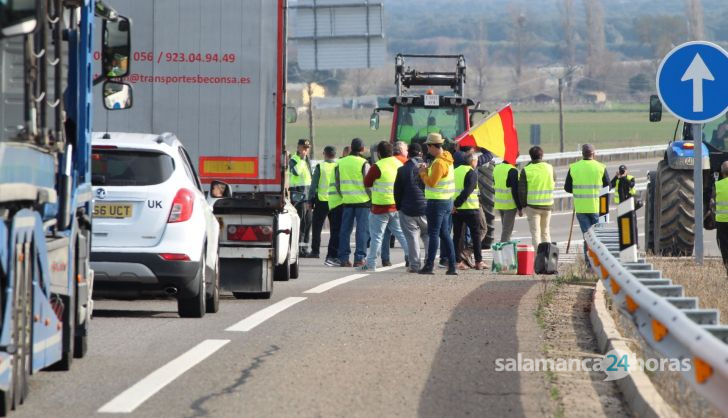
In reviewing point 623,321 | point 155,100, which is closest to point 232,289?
point 155,100

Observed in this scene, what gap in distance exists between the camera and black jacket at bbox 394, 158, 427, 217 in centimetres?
2162

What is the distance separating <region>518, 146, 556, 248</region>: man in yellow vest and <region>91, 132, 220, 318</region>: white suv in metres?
10.1

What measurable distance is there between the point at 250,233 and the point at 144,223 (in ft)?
9.20

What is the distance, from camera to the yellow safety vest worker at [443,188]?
2098 cm

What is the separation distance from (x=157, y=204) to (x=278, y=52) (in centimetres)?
298

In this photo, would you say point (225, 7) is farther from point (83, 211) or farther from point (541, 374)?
point (541, 374)

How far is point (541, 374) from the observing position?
10.1m

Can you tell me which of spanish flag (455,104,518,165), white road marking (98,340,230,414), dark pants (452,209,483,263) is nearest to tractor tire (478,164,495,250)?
spanish flag (455,104,518,165)

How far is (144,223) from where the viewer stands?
44.4ft

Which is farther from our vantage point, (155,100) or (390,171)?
(390,171)

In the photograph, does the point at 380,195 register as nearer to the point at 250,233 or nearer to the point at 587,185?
the point at 587,185

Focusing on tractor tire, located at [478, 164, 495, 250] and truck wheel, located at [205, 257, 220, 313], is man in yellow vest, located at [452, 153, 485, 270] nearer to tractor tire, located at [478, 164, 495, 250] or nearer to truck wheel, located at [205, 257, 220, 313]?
tractor tire, located at [478, 164, 495, 250]

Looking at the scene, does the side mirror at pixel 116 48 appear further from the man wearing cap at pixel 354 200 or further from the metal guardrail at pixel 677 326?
the man wearing cap at pixel 354 200

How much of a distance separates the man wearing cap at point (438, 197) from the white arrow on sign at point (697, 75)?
589 centimetres
